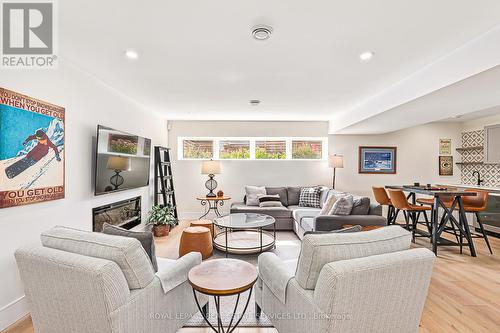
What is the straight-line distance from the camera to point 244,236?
4.31 meters

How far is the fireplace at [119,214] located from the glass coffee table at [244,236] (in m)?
1.44

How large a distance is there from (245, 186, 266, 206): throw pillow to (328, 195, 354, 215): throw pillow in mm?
1850

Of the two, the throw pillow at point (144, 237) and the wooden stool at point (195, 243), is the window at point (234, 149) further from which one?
the throw pillow at point (144, 237)

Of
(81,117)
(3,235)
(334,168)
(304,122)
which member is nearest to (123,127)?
(81,117)

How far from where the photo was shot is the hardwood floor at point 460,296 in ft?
6.48

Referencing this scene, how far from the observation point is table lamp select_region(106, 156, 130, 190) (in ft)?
10.5

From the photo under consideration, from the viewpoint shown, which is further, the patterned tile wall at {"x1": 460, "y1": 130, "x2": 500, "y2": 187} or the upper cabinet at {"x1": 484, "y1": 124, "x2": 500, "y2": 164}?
the patterned tile wall at {"x1": 460, "y1": 130, "x2": 500, "y2": 187}

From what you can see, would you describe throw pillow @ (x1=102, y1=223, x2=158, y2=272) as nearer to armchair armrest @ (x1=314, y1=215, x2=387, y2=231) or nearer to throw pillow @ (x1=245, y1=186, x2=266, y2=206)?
armchair armrest @ (x1=314, y1=215, x2=387, y2=231)

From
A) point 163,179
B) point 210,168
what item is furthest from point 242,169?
point 163,179

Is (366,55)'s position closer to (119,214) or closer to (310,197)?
(310,197)

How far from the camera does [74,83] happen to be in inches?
106

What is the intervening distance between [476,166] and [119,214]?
23.7ft

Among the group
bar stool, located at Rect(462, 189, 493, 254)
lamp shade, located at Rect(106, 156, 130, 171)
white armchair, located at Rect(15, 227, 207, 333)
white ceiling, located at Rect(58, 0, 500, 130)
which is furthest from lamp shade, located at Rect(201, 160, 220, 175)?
bar stool, located at Rect(462, 189, 493, 254)

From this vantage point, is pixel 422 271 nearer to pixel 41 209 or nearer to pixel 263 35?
pixel 263 35
